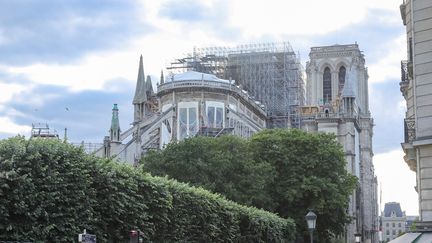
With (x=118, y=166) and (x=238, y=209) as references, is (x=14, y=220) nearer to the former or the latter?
(x=118, y=166)

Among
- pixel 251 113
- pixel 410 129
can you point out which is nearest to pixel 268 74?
pixel 251 113

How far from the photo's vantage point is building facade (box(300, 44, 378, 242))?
126 meters

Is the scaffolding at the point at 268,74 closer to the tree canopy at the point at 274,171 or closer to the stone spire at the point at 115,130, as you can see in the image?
the stone spire at the point at 115,130

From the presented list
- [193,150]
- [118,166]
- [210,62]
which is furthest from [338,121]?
[118,166]

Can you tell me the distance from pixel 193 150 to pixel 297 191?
9694 millimetres

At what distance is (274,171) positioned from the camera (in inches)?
2562

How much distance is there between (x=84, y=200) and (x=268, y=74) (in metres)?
99.3

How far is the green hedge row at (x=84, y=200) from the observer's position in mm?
24297

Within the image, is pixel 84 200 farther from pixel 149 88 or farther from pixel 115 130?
pixel 149 88

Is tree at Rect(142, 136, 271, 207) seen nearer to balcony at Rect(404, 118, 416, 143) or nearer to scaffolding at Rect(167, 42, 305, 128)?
balcony at Rect(404, 118, 416, 143)

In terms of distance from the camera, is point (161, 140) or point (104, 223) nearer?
point (104, 223)

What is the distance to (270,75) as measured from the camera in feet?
408

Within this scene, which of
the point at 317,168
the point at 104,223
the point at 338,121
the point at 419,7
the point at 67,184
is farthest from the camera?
the point at 338,121

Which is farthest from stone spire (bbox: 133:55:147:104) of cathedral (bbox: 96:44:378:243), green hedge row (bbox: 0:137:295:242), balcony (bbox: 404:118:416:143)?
balcony (bbox: 404:118:416:143)
